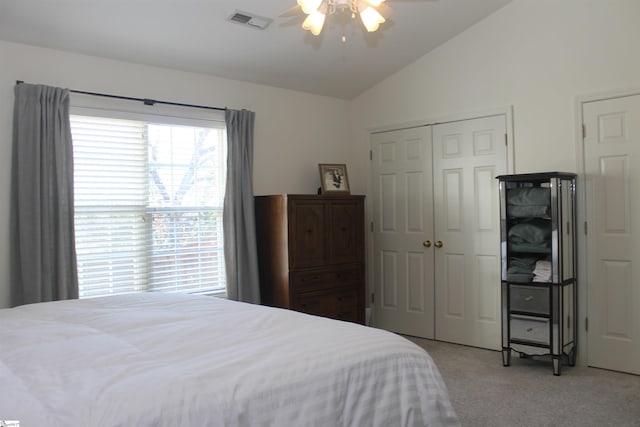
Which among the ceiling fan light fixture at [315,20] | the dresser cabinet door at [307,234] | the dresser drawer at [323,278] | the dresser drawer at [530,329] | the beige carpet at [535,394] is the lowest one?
the beige carpet at [535,394]

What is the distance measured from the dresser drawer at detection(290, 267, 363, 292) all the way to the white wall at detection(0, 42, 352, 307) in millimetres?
883

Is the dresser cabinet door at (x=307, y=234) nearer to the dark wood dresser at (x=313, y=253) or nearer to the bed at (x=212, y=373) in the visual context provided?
the dark wood dresser at (x=313, y=253)

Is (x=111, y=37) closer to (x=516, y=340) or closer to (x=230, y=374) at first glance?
(x=230, y=374)

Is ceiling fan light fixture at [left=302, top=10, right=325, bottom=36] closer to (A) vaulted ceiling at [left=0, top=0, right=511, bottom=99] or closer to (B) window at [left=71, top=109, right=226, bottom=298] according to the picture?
(A) vaulted ceiling at [left=0, top=0, right=511, bottom=99]

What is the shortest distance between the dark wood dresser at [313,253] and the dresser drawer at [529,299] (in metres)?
1.34

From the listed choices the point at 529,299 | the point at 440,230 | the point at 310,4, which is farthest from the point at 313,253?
the point at 310,4

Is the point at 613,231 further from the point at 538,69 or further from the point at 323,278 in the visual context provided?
the point at 323,278

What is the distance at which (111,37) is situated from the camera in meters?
3.40

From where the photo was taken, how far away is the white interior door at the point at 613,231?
358 centimetres

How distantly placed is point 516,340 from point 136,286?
9.40 feet

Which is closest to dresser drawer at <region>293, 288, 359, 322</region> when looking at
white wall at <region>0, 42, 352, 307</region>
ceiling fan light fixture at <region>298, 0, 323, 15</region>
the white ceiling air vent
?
white wall at <region>0, 42, 352, 307</region>

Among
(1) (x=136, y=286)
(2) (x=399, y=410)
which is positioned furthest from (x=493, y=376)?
(1) (x=136, y=286)

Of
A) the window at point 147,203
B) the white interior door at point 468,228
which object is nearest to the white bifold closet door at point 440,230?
the white interior door at point 468,228

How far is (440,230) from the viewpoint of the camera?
460 centimetres
